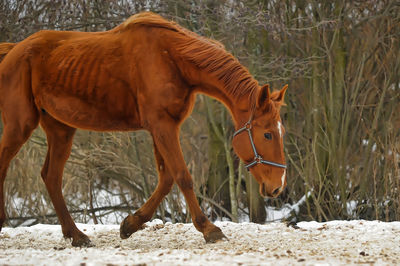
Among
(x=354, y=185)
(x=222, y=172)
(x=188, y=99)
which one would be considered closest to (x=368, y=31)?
(x=354, y=185)

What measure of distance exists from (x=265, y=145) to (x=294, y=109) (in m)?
5.05

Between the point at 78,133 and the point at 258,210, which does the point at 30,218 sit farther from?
the point at 258,210

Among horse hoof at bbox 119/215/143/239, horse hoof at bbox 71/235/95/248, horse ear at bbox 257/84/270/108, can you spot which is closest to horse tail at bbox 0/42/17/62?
horse hoof at bbox 71/235/95/248

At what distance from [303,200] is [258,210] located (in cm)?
78

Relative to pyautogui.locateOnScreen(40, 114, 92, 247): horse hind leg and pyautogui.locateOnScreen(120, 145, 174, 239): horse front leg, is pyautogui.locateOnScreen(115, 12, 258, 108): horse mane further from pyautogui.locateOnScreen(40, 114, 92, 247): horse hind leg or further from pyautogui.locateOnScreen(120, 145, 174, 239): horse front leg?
pyautogui.locateOnScreen(40, 114, 92, 247): horse hind leg

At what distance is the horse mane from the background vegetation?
270 cm

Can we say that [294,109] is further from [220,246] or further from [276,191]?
[220,246]

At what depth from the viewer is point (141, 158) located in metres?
9.95

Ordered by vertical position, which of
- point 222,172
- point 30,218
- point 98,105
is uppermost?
point 98,105

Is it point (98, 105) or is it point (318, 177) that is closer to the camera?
point (98, 105)

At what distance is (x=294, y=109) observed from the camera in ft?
32.4

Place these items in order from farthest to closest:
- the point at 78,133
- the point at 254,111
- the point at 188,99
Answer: the point at 78,133 → the point at 188,99 → the point at 254,111

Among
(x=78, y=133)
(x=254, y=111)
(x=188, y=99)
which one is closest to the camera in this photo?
(x=254, y=111)

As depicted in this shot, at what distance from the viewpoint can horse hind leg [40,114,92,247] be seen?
5.86m
